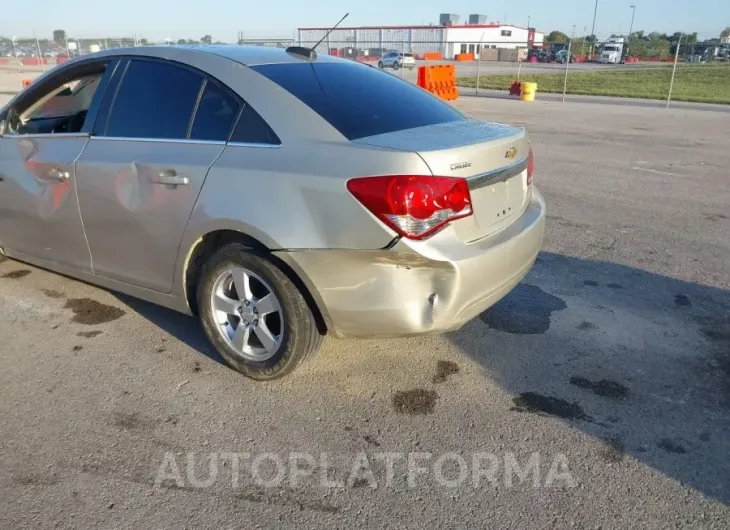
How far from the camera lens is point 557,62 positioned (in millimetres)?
66875

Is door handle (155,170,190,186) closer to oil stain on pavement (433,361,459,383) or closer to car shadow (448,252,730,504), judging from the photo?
oil stain on pavement (433,361,459,383)

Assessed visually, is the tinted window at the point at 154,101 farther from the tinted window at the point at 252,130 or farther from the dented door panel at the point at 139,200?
the tinted window at the point at 252,130

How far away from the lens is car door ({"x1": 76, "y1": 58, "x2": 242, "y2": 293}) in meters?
3.34

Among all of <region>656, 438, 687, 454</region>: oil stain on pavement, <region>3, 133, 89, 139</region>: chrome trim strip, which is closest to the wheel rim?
<region>3, 133, 89, 139</region>: chrome trim strip

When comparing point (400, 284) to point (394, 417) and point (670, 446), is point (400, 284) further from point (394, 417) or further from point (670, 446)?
point (670, 446)

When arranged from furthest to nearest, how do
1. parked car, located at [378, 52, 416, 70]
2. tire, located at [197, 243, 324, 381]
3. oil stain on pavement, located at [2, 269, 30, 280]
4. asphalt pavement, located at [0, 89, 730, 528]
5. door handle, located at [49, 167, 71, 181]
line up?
1. parked car, located at [378, 52, 416, 70]
2. oil stain on pavement, located at [2, 269, 30, 280]
3. door handle, located at [49, 167, 71, 181]
4. tire, located at [197, 243, 324, 381]
5. asphalt pavement, located at [0, 89, 730, 528]

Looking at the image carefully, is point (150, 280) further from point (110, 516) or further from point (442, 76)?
point (442, 76)

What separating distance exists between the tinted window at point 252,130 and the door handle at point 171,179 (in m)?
0.35

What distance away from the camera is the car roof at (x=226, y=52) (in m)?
3.57

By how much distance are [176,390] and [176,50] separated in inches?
77.2

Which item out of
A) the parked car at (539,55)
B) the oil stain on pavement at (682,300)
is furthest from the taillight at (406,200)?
the parked car at (539,55)

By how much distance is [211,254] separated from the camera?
3.38 meters

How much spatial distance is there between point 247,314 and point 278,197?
73cm

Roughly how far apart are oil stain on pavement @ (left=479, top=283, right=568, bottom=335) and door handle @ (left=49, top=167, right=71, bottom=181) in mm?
2816
